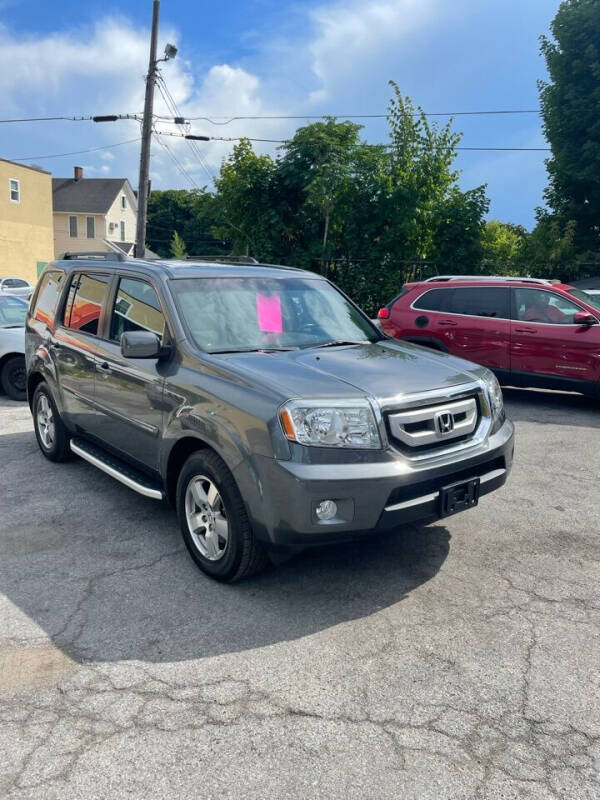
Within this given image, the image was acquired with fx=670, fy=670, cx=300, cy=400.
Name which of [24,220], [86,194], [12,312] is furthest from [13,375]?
[86,194]

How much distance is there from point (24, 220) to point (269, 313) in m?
39.7

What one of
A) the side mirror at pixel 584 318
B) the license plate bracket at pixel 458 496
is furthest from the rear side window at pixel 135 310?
the side mirror at pixel 584 318

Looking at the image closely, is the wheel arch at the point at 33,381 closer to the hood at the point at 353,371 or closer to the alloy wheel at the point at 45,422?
the alloy wheel at the point at 45,422

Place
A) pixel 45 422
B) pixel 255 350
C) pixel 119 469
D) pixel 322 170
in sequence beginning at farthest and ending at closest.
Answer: pixel 322 170 → pixel 45 422 → pixel 119 469 → pixel 255 350

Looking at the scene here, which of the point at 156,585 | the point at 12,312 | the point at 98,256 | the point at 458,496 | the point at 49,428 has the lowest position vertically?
the point at 156,585

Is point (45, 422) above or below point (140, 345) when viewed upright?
below

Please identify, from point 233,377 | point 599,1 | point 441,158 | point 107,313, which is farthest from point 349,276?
point 233,377

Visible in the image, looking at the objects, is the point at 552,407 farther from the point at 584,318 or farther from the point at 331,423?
the point at 331,423

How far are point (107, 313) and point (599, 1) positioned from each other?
2247cm

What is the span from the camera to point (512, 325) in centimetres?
924

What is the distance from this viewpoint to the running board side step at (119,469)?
4.36m

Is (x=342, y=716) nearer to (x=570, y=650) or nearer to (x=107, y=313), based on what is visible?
(x=570, y=650)

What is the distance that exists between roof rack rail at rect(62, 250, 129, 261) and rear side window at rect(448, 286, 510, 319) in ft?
18.2

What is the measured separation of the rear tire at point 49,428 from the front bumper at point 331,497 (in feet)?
9.96
